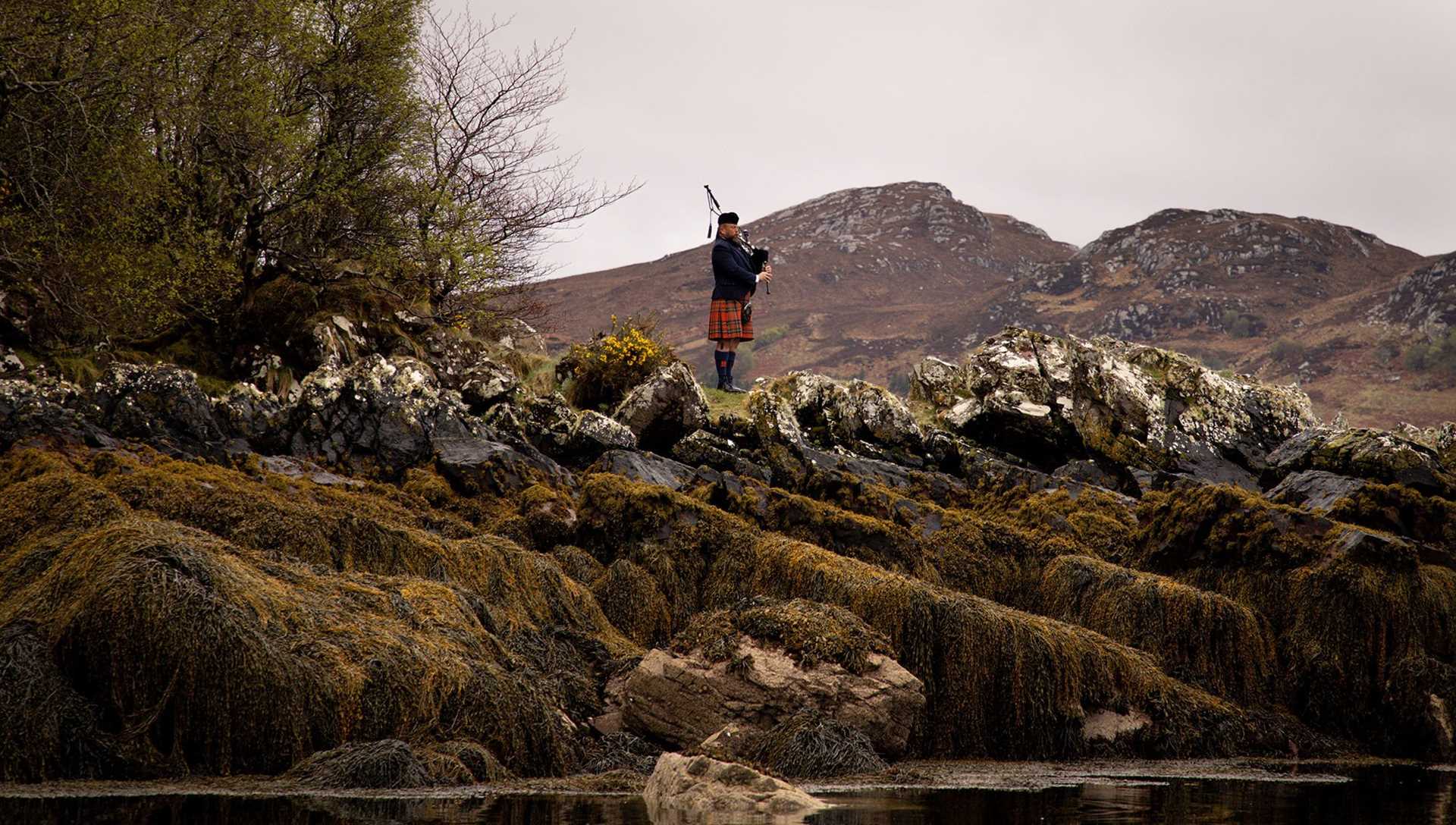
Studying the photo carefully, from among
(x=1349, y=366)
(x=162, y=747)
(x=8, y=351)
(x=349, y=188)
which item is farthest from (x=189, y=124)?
(x=1349, y=366)

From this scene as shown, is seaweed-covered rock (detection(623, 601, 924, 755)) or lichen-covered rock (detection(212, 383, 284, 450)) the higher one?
lichen-covered rock (detection(212, 383, 284, 450))

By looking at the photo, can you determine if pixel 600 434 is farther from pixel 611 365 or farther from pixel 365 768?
pixel 365 768

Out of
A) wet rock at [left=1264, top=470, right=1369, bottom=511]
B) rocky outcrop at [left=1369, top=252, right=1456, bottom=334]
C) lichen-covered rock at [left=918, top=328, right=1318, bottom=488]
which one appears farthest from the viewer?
rocky outcrop at [left=1369, top=252, right=1456, bottom=334]

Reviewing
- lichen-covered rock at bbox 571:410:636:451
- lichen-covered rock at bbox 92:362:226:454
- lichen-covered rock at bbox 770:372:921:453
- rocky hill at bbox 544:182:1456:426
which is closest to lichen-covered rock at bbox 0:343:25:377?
lichen-covered rock at bbox 92:362:226:454

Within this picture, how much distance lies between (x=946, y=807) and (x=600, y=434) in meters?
9.82

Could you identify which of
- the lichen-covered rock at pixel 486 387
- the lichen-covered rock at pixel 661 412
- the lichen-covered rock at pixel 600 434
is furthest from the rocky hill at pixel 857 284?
the lichen-covered rock at pixel 600 434

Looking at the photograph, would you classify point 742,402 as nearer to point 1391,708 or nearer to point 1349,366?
point 1391,708

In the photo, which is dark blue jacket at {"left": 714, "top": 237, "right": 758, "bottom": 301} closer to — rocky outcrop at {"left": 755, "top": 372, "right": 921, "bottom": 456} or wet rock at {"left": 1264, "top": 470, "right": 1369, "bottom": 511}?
rocky outcrop at {"left": 755, "top": 372, "right": 921, "bottom": 456}

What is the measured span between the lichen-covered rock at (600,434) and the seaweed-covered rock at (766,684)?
20.4ft

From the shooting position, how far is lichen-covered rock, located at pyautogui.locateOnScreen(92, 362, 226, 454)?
49.2ft

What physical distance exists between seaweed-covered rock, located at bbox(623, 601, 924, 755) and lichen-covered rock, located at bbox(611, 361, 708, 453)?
7352mm

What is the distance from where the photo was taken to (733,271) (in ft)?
75.4

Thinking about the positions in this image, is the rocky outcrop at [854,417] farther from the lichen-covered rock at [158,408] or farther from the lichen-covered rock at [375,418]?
the lichen-covered rock at [158,408]

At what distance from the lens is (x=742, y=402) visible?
21.8m
